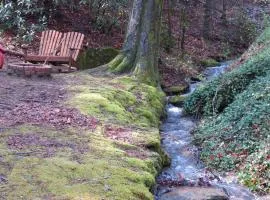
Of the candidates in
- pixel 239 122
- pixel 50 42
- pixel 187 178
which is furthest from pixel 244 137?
pixel 50 42

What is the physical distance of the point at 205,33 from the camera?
2341 centimetres

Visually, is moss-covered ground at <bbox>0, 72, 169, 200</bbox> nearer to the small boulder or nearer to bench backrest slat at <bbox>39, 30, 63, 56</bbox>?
the small boulder

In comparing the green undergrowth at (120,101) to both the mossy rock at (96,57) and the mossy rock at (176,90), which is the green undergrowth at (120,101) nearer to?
the mossy rock at (176,90)

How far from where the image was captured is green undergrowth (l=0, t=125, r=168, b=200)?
483 cm

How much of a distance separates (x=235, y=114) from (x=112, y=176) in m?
5.14

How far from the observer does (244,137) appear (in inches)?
356

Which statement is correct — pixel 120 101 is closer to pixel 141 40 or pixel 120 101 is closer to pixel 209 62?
pixel 141 40

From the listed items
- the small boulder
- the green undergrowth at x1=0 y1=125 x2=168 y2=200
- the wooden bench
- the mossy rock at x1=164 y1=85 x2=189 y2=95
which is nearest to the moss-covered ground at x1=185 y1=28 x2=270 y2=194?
the small boulder

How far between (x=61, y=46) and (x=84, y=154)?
7723 millimetres

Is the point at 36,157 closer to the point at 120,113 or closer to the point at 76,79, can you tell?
the point at 120,113

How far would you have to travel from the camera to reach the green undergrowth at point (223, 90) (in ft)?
37.9

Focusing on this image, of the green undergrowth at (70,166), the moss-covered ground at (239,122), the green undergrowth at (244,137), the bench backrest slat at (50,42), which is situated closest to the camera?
the green undergrowth at (70,166)

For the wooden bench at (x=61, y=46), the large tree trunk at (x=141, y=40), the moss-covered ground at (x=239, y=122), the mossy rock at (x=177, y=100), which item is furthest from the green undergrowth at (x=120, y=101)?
the moss-covered ground at (x=239, y=122)

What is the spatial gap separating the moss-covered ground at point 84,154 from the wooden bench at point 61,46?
3.00 m
